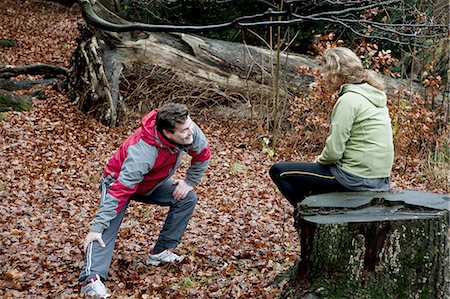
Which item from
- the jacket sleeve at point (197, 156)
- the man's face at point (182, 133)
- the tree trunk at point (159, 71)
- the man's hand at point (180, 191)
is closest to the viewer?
the man's face at point (182, 133)

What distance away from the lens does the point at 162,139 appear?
164 inches

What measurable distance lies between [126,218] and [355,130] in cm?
330

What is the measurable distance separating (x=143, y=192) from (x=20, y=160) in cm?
431

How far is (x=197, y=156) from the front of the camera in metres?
4.59

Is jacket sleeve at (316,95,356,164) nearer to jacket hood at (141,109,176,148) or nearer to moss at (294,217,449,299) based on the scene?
moss at (294,217,449,299)

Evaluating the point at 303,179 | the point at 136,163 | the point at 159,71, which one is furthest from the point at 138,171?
the point at 159,71

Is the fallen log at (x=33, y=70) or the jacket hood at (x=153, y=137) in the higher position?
the jacket hood at (x=153, y=137)

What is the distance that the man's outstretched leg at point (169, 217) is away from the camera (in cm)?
464

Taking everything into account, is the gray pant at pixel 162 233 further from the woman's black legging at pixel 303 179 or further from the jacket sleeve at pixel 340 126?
the jacket sleeve at pixel 340 126

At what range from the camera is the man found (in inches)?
162

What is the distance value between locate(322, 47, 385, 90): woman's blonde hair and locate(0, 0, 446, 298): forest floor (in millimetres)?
1557

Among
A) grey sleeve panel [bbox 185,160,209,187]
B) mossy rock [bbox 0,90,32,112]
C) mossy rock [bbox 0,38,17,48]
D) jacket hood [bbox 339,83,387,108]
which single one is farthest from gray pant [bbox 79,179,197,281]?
mossy rock [bbox 0,38,17,48]

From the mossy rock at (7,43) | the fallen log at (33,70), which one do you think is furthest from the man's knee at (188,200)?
the mossy rock at (7,43)

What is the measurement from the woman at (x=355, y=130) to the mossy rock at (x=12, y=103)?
7.50 meters
